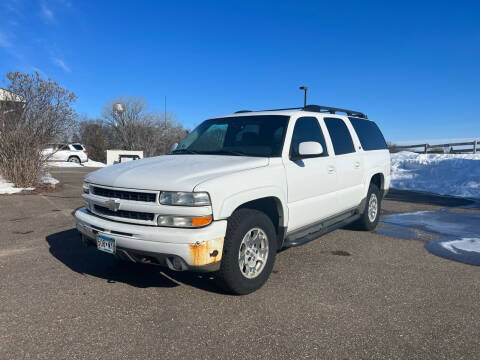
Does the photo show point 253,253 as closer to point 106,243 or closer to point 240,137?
point 106,243

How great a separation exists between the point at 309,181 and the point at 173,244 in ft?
6.27

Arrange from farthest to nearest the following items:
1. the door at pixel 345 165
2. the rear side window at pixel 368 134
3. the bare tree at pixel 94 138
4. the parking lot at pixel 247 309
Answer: the bare tree at pixel 94 138
the rear side window at pixel 368 134
the door at pixel 345 165
the parking lot at pixel 247 309

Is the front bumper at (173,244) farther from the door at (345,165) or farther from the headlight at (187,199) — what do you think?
the door at (345,165)

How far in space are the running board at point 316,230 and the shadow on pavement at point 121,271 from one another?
1.00 m

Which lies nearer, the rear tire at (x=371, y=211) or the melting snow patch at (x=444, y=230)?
the melting snow patch at (x=444, y=230)

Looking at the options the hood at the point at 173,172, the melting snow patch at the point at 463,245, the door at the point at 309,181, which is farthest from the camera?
the melting snow patch at the point at 463,245

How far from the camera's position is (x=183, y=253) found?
2842 millimetres

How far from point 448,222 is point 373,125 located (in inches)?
101

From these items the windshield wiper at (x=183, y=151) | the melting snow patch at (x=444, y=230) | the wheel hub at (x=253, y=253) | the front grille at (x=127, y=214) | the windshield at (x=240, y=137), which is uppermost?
the windshield at (x=240, y=137)

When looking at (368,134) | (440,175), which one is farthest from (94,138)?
(368,134)

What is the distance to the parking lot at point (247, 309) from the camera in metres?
2.50

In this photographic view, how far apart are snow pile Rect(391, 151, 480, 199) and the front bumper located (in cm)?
1150

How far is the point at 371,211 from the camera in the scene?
6105 mm

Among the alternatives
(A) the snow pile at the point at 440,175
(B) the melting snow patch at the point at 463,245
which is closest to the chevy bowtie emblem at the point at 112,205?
(B) the melting snow patch at the point at 463,245
